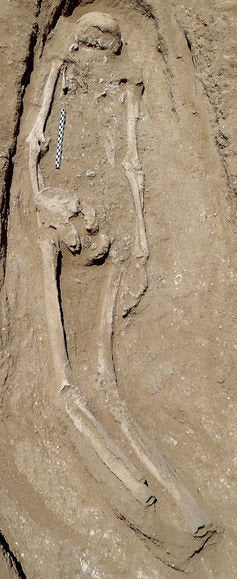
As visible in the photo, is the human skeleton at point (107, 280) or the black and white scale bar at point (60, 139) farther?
the black and white scale bar at point (60, 139)

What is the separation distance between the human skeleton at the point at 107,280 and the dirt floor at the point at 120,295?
1 centimetres

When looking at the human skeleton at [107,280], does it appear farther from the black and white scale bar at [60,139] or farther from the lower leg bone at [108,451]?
the black and white scale bar at [60,139]

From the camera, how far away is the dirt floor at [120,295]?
9.43 ft

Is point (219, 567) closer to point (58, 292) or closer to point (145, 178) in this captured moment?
point (58, 292)

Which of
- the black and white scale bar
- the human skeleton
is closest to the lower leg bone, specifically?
the human skeleton

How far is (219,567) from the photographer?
2822 mm

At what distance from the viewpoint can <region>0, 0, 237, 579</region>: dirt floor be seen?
2.88m

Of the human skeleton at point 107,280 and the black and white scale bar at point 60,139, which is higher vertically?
the black and white scale bar at point 60,139

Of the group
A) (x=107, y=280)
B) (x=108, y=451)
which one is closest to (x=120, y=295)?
(x=107, y=280)

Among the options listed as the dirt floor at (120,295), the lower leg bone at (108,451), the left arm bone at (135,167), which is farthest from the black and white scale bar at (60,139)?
the lower leg bone at (108,451)

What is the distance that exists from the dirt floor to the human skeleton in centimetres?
1

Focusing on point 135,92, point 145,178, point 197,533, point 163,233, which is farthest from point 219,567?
point 135,92

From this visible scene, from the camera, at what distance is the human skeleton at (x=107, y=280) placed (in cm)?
290

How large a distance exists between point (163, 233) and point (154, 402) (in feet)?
3.71
